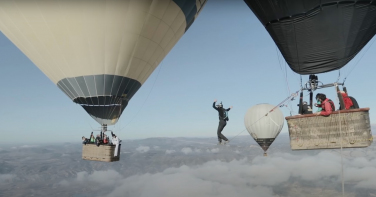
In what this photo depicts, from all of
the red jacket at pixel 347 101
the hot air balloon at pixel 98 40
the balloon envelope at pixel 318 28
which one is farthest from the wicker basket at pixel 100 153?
the red jacket at pixel 347 101

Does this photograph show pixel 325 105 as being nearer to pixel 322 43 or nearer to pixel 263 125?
pixel 322 43

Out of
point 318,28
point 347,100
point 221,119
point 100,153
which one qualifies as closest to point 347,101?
point 347,100

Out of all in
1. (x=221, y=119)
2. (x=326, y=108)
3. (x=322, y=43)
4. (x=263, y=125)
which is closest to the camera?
(x=326, y=108)

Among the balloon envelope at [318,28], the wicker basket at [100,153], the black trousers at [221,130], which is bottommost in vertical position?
the wicker basket at [100,153]

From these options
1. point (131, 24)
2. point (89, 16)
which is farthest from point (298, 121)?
point (89, 16)

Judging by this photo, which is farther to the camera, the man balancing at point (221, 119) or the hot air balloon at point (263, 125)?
the hot air balloon at point (263, 125)

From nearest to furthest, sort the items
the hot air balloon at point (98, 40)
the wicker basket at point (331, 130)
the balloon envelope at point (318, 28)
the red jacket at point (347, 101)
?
the wicker basket at point (331, 130)
the red jacket at point (347, 101)
the balloon envelope at point (318, 28)
the hot air balloon at point (98, 40)

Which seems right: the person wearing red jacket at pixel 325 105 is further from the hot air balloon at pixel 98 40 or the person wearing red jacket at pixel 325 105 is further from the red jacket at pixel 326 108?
the hot air balloon at pixel 98 40
